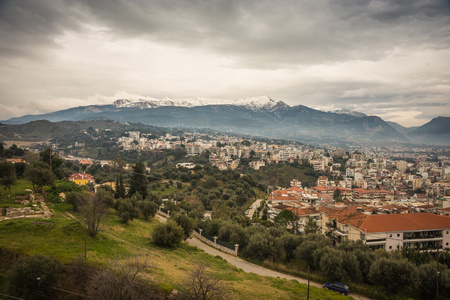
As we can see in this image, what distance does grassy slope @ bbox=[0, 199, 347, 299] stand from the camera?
10891mm

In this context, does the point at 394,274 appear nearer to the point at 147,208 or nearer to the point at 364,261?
the point at 364,261

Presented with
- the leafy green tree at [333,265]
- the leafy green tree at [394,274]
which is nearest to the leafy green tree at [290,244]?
the leafy green tree at [333,265]

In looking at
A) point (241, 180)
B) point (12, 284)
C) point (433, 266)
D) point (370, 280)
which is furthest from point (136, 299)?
point (241, 180)

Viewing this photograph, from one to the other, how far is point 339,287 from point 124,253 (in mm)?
11499

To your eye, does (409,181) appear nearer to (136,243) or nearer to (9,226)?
(136,243)

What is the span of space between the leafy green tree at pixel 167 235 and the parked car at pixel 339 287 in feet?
31.8

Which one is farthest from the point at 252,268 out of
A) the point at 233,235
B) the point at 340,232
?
the point at 340,232

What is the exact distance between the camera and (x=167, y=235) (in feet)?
56.9

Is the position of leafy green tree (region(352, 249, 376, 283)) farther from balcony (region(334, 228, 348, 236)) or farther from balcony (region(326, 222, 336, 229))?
balcony (region(326, 222, 336, 229))

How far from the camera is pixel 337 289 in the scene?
13844 mm

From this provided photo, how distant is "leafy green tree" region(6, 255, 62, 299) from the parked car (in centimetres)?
1294

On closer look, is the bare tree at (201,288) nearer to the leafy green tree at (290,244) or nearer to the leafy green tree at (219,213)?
Result: the leafy green tree at (290,244)

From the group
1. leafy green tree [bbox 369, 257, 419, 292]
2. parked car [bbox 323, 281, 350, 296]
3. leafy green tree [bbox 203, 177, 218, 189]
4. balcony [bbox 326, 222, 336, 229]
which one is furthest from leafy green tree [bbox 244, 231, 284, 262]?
leafy green tree [bbox 203, 177, 218, 189]

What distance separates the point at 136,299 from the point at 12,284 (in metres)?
4.13
